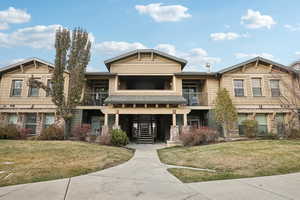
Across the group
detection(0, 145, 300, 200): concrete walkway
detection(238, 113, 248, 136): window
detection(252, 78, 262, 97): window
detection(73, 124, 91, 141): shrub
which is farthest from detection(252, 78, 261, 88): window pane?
detection(73, 124, 91, 141): shrub

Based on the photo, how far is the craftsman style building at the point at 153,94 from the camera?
15.8 m

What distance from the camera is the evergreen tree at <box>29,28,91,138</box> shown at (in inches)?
566

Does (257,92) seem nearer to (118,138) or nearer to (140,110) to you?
(140,110)

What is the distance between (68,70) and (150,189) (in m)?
13.8

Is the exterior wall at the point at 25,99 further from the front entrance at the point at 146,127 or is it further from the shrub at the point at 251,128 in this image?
the shrub at the point at 251,128

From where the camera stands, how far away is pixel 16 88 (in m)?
16.9

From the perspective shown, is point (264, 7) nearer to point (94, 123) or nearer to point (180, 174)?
point (180, 174)

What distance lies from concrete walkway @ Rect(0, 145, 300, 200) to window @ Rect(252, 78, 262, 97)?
1286 centimetres

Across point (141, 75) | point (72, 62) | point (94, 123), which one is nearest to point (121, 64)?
point (141, 75)

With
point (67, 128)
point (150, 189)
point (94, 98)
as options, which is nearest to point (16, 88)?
point (67, 128)

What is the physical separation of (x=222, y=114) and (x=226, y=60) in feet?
76.3

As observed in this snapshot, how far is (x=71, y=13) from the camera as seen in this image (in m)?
18.1

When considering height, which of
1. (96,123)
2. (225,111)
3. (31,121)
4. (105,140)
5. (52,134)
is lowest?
(105,140)

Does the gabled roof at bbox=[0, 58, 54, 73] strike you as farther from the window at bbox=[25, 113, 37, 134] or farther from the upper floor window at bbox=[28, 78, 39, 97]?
the window at bbox=[25, 113, 37, 134]
